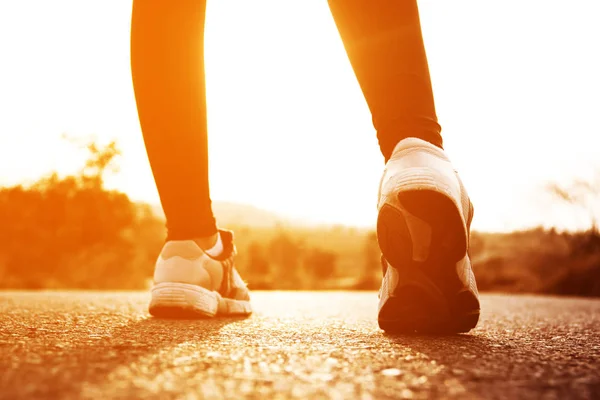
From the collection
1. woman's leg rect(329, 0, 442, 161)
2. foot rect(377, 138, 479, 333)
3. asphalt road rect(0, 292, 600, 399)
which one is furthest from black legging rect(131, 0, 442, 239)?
asphalt road rect(0, 292, 600, 399)

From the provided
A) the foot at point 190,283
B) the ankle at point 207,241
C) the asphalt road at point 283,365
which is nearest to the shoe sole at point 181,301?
the foot at point 190,283

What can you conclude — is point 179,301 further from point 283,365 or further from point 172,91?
point 283,365

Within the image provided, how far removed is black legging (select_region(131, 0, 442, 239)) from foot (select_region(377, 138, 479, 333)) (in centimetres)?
15

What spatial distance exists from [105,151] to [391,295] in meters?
26.8

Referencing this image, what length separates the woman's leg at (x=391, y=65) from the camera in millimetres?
1345

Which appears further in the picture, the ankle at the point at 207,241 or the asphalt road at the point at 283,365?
the ankle at the point at 207,241

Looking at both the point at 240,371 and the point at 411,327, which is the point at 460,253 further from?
the point at 240,371

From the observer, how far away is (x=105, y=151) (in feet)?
87.1

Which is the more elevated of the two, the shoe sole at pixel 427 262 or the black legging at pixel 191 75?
the black legging at pixel 191 75

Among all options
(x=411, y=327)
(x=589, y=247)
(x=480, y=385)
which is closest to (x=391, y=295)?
(x=411, y=327)

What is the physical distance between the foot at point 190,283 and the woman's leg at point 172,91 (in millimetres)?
135

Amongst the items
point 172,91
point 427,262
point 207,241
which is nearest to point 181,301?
point 207,241

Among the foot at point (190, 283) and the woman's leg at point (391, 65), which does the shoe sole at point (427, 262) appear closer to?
the woman's leg at point (391, 65)

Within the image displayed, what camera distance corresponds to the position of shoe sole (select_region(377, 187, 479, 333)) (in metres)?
1.18
